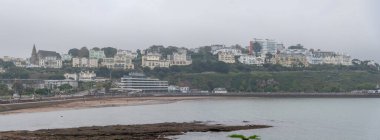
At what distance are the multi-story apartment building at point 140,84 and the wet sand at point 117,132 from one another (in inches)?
3333

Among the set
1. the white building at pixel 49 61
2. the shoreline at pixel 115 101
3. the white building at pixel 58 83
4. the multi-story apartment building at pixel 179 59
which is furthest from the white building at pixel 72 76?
the shoreline at pixel 115 101

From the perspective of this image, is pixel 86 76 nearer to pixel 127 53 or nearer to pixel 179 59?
pixel 127 53

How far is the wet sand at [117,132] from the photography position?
37.0 meters

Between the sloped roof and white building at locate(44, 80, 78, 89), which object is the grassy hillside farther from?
the sloped roof

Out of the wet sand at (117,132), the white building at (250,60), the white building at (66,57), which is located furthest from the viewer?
the white building at (250,60)

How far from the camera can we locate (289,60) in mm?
183625

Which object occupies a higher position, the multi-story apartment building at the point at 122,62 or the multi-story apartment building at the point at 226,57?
the multi-story apartment building at the point at 226,57

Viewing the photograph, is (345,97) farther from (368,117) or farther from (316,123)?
(316,123)

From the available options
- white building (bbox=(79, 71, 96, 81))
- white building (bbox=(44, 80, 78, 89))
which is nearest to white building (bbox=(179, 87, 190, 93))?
white building (bbox=(79, 71, 96, 81))

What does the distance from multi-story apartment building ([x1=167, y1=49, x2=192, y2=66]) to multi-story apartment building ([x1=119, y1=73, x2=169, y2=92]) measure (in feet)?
114

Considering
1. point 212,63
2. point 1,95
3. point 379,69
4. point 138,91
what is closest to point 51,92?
point 1,95

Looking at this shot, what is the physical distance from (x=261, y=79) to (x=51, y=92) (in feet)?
187

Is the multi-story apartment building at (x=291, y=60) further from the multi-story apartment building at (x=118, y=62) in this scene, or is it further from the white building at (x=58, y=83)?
the white building at (x=58, y=83)

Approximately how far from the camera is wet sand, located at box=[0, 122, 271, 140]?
37.0 m
